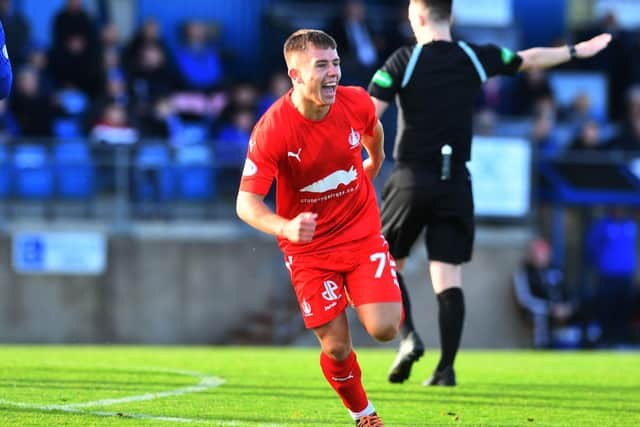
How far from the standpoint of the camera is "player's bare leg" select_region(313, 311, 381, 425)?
6273 millimetres

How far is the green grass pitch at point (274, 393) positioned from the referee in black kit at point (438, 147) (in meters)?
0.57

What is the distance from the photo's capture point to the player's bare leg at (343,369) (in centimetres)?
627

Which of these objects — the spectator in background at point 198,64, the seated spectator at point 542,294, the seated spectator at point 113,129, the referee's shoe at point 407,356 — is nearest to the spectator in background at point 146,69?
the spectator in background at point 198,64

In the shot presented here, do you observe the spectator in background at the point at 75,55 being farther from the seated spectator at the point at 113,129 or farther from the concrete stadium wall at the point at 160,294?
the concrete stadium wall at the point at 160,294

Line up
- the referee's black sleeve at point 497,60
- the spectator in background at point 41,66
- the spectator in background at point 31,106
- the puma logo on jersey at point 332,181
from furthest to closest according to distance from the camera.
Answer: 1. the spectator in background at point 41,66
2. the spectator in background at point 31,106
3. the referee's black sleeve at point 497,60
4. the puma logo on jersey at point 332,181

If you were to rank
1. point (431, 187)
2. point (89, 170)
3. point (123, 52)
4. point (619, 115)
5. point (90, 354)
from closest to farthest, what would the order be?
point (431, 187) → point (90, 354) → point (89, 170) → point (123, 52) → point (619, 115)

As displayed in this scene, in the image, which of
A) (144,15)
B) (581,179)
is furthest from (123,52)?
(581,179)

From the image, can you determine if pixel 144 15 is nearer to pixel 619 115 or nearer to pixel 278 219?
pixel 619 115

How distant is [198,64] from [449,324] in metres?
10.8

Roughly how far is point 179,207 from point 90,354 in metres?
5.96

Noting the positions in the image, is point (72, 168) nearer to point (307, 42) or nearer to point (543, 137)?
point (543, 137)

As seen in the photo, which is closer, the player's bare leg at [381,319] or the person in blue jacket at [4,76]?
the player's bare leg at [381,319]

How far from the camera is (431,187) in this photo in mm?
8344

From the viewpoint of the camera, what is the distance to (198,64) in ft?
60.3
